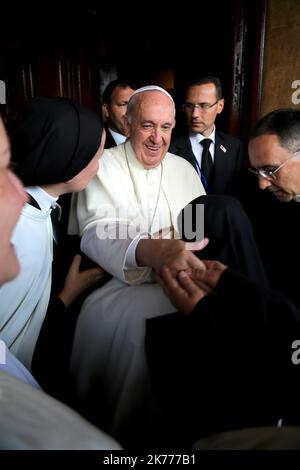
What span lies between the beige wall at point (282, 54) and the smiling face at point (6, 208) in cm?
412

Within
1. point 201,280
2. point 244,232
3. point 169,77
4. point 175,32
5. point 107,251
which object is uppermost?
point 175,32

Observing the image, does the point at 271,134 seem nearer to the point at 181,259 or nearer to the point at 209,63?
the point at 181,259

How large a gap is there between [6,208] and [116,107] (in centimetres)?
382

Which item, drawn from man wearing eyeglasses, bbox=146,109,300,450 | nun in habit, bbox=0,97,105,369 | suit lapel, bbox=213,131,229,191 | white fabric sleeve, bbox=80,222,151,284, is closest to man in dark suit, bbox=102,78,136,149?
suit lapel, bbox=213,131,229,191

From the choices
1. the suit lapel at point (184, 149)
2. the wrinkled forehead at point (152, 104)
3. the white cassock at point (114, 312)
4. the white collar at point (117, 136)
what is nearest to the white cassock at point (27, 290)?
the white cassock at point (114, 312)

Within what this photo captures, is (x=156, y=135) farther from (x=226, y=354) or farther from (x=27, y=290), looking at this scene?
(x=226, y=354)

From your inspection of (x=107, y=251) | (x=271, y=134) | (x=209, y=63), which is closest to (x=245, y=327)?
(x=107, y=251)

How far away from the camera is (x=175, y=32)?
19.2 ft

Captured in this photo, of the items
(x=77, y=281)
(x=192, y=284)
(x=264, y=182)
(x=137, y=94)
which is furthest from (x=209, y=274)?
(x=137, y=94)

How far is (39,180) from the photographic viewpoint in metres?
1.75

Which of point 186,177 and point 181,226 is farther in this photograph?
point 186,177

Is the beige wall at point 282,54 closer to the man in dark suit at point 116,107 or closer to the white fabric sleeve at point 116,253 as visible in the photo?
the man in dark suit at point 116,107

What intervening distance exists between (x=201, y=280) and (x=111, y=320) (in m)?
0.50

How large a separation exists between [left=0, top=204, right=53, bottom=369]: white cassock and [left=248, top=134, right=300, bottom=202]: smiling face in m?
1.44
